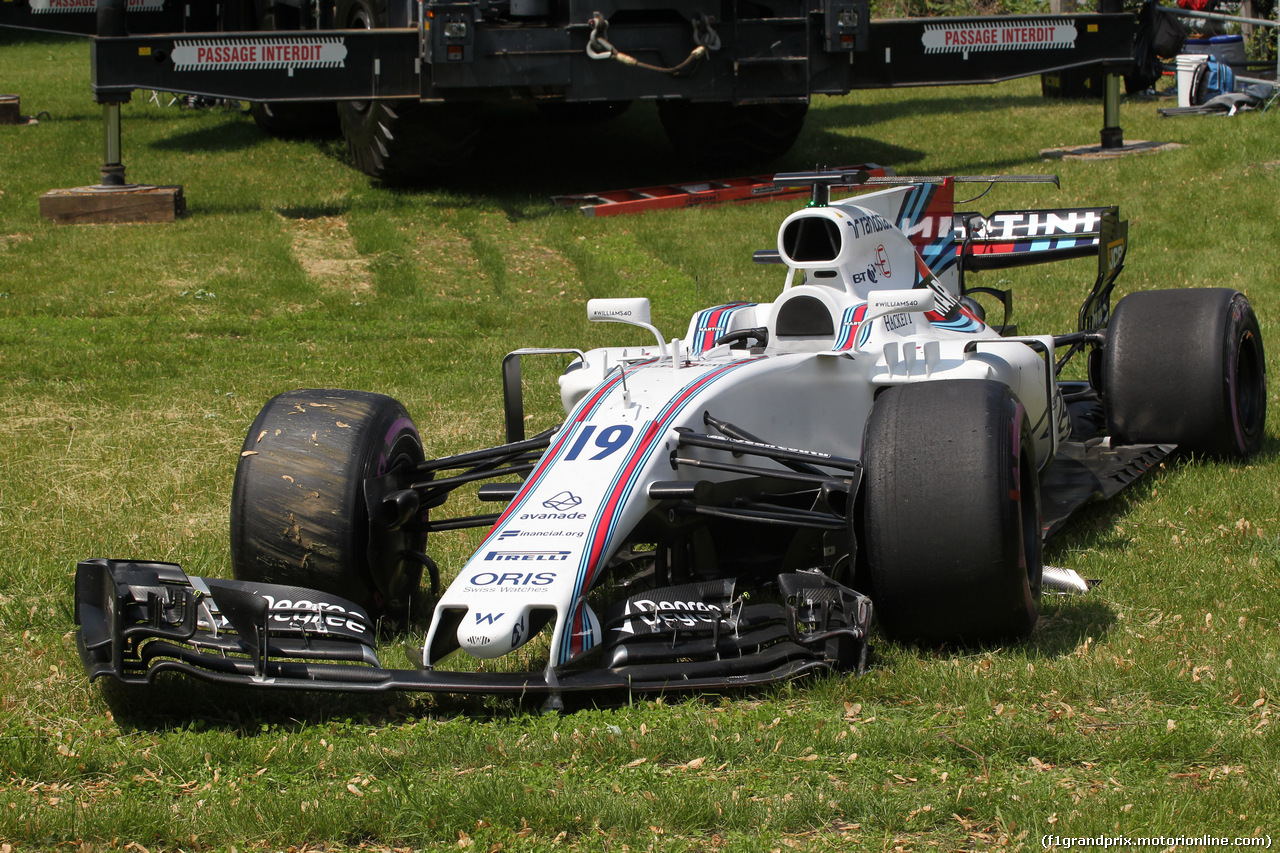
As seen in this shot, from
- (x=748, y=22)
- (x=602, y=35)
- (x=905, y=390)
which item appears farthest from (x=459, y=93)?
(x=905, y=390)

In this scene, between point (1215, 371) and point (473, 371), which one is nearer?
point (1215, 371)

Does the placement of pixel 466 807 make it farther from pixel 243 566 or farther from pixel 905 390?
pixel 905 390

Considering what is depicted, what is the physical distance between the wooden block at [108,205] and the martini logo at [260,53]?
58.7 inches

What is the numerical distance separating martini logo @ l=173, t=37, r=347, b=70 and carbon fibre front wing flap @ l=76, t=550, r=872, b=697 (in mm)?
10527

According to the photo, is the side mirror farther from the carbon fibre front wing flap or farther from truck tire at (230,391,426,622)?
the carbon fibre front wing flap

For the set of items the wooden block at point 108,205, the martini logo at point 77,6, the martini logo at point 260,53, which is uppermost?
the martini logo at point 77,6

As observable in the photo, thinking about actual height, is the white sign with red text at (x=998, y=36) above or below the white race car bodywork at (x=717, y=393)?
above

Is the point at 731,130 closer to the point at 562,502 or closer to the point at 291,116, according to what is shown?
the point at 291,116

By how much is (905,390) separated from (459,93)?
33.9 feet

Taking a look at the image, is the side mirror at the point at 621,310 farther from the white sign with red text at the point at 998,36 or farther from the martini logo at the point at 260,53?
the white sign with red text at the point at 998,36

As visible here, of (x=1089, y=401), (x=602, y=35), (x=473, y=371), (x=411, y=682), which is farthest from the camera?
(x=602, y=35)

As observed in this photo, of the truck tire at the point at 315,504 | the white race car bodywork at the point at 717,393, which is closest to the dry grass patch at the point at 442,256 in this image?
the white race car bodywork at the point at 717,393

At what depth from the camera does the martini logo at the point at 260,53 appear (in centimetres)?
1384

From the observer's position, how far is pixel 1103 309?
8906mm
